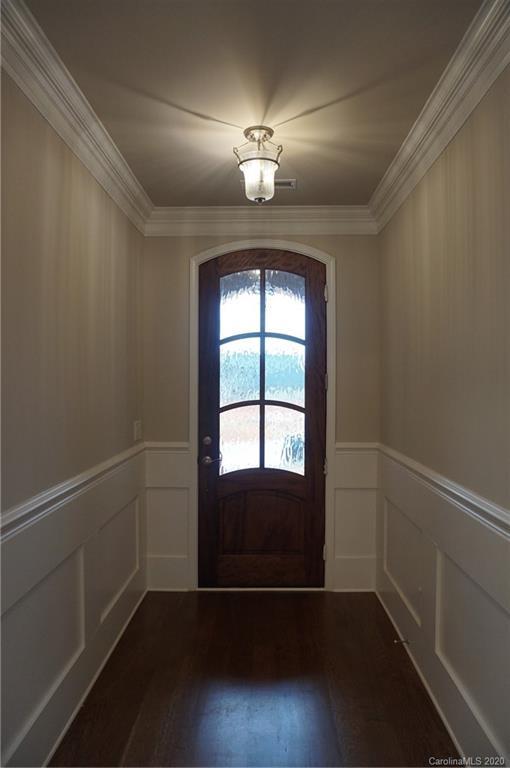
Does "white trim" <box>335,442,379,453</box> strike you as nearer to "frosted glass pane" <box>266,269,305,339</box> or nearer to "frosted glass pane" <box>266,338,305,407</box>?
"frosted glass pane" <box>266,338,305,407</box>

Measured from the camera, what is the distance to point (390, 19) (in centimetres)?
171

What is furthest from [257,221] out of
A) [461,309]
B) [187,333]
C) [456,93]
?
[461,309]

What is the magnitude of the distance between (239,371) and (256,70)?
200 centimetres

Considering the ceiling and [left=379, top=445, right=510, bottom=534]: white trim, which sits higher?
the ceiling

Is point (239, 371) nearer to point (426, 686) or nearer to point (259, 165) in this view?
point (259, 165)

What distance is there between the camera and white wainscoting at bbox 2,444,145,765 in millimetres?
1727

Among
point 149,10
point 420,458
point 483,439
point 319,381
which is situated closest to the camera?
point 149,10

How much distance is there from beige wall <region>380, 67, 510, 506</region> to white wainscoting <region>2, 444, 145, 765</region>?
5.15 ft

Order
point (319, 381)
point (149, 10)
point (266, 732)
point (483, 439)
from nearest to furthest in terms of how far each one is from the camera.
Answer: point (149, 10) → point (483, 439) → point (266, 732) → point (319, 381)

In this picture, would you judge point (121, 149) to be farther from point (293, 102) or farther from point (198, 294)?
point (198, 294)

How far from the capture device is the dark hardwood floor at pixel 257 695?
80.3 inches

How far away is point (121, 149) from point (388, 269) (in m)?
1.70

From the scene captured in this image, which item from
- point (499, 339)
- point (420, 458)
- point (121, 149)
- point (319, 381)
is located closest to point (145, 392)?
point (319, 381)

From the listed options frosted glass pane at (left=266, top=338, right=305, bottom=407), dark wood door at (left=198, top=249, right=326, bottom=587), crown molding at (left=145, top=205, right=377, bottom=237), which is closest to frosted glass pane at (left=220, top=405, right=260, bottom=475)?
dark wood door at (left=198, top=249, right=326, bottom=587)
